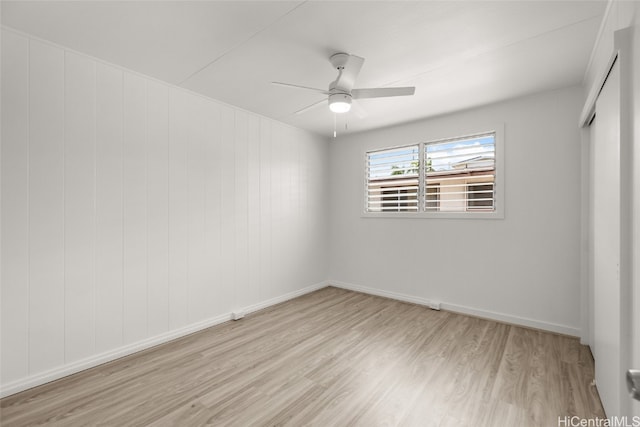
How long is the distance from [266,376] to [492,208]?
3.01 meters

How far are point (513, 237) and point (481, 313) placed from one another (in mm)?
981

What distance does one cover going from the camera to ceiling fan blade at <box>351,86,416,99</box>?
210cm

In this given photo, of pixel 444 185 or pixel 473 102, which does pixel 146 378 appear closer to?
pixel 444 185

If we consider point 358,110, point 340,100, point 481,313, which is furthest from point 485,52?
point 481,313

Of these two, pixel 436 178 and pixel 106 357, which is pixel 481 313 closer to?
pixel 436 178

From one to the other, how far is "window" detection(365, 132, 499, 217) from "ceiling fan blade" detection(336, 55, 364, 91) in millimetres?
1946

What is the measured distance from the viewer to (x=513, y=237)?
308cm

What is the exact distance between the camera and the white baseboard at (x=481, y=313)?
2.80 meters

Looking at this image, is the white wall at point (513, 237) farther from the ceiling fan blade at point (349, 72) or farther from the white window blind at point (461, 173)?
the ceiling fan blade at point (349, 72)

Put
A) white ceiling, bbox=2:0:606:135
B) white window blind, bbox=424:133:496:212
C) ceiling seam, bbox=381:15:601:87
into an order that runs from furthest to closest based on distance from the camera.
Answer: white window blind, bbox=424:133:496:212 → ceiling seam, bbox=381:15:601:87 → white ceiling, bbox=2:0:606:135

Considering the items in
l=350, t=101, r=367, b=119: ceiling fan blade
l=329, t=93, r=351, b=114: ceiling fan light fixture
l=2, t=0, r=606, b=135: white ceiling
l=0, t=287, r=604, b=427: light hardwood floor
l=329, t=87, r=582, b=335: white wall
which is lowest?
l=0, t=287, r=604, b=427: light hardwood floor

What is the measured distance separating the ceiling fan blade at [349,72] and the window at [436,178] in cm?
195

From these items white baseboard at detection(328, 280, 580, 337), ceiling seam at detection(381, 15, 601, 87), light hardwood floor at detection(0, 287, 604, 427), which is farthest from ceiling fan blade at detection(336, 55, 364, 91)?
white baseboard at detection(328, 280, 580, 337)

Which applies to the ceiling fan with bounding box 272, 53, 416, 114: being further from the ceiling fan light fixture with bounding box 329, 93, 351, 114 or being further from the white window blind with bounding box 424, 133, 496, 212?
the white window blind with bounding box 424, 133, 496, 212
